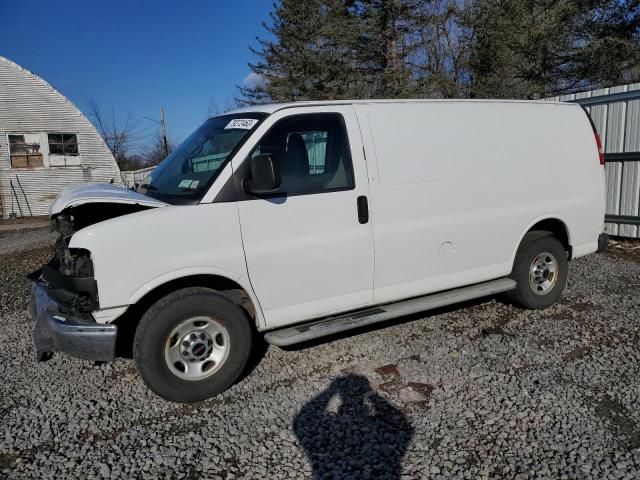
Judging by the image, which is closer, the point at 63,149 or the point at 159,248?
the point at 159,248

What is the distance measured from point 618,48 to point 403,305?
15824 mm

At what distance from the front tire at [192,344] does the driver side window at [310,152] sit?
3.52 feet

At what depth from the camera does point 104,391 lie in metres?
4.07

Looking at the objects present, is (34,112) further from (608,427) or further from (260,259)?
(608,427)

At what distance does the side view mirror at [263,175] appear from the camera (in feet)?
12.2

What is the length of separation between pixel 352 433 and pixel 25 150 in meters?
20.7

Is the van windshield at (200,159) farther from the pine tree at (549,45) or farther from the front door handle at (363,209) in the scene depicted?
the pine tree at (549,45)

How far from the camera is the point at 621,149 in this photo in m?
8.72

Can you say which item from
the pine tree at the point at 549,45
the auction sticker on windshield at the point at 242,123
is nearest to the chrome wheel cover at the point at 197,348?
the auction sticker on windshield at the point at 242,123

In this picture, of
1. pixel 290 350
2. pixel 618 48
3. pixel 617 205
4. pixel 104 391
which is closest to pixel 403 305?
pixel 290 350

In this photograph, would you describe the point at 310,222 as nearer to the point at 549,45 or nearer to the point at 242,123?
the point at 242,123

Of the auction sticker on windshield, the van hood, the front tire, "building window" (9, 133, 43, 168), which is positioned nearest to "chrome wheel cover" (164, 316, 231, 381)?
the front tire

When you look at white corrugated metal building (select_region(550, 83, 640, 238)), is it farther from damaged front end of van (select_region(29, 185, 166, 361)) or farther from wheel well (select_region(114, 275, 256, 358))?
damaged front end of van (select_region(29, 185, 166, 361))

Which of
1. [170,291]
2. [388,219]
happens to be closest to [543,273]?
[388,219]
